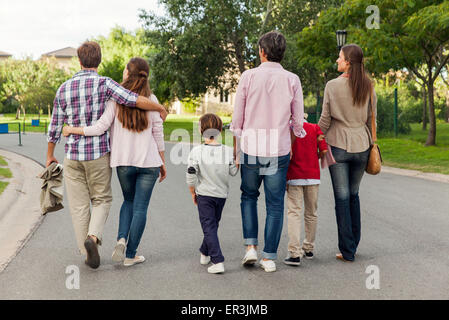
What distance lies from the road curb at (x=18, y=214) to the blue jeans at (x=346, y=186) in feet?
9.62

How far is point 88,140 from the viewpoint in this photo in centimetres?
432

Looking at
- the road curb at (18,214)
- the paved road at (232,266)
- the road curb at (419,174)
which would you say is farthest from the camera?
the road curb at (419,174)

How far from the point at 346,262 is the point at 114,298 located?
6.87ft

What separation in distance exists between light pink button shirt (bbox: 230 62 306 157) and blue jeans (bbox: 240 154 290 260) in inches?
3.2

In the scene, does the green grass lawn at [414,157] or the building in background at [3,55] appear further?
the building in background at [3,55]

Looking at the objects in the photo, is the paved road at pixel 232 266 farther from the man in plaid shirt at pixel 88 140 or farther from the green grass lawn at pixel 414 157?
the green grass lawn at pixel 414 157

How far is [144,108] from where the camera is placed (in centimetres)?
428

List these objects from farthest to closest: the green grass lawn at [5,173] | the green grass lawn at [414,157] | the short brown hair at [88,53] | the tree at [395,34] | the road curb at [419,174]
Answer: the tree at [395,34], the green grass lawn at [414,157], the road curb at [419,174], the green grass lawn at [5,173], the short brown hair at [88,53]

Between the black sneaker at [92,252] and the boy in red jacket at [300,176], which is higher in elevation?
the boy in red jacket at [300,176]

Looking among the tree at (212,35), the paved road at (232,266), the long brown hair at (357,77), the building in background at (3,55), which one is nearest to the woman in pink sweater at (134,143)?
the paved road at (232,266)

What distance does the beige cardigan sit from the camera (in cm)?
460

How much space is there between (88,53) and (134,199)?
4.13ft

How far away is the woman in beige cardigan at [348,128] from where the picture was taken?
4.59 metres
